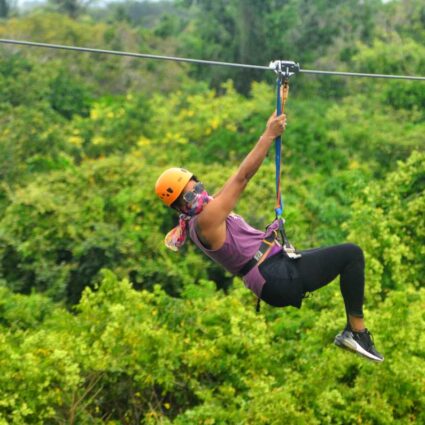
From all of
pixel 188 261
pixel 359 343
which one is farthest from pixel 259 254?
pixel 188 261

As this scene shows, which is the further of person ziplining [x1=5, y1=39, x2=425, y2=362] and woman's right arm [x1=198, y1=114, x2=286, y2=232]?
person ziplining [x1=5, y1=39, x2=425, y2=362]

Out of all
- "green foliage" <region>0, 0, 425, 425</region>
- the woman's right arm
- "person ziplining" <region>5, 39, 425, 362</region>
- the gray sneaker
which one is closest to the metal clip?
"person ziplining" <region>5, 39, 425, 362</region>

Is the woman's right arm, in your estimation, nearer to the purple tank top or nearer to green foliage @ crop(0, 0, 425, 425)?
the purple tank top

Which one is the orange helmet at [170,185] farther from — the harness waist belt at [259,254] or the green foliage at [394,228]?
the green foliage at [394,228]

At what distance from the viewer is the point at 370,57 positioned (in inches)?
851

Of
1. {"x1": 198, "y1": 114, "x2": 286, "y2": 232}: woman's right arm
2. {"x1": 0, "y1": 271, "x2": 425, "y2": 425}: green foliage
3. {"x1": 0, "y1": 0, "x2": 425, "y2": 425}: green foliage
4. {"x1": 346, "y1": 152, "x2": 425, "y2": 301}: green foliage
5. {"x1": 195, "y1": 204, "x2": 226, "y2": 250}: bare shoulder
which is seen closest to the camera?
{"x1": 198, "y1": 114, "x2": 286, "y2": 232}: woman's right arm

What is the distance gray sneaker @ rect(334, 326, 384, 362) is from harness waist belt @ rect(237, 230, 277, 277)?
67 centimetres

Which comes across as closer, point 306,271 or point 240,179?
point 240,179

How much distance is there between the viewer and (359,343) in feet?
15.4

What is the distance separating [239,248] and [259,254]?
12 cm

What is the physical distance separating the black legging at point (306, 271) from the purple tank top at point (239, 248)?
49mm

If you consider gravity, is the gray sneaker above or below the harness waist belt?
below

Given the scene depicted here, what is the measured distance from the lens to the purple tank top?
4469 millimetres

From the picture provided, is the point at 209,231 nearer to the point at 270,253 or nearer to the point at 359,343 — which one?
the point at 270,253
